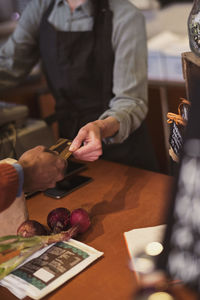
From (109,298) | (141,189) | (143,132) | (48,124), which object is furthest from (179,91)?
(109,298)

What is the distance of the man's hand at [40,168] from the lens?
1.03 metres

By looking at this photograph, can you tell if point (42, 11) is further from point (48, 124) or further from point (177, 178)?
point (177, 178)

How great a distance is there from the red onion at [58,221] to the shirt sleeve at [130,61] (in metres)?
0.52

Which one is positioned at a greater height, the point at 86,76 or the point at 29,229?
the point at 86,76

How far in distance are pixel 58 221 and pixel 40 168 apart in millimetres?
183

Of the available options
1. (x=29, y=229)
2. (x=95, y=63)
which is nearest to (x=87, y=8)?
(x=95, y=63)

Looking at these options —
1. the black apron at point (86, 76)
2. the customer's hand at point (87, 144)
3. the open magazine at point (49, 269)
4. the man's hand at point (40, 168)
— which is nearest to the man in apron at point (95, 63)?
the black apron at point (86, 76)

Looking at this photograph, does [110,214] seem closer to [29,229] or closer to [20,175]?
[29,229]

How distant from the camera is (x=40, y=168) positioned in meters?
1.06

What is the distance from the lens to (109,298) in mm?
927

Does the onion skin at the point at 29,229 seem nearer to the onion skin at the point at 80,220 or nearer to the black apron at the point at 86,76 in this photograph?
the onion skin at the point at 80,220

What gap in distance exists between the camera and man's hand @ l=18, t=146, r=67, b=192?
1034 millimetres

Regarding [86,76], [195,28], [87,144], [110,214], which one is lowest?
[110,214]

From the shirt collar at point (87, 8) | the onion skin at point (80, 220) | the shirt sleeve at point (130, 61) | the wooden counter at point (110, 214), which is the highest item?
the shirt collar at point (87, 8)
